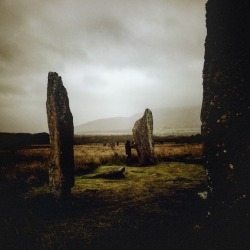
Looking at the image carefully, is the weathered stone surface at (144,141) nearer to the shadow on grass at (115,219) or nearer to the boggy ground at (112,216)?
the boggy ground at (112,216)

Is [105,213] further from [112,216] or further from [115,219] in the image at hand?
[115,219]

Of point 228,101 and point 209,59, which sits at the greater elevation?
point 209,59

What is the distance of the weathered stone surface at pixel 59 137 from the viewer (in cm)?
609

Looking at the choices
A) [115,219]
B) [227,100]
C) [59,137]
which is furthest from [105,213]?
[227,100]

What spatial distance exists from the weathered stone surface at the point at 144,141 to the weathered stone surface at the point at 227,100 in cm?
Answer: 909

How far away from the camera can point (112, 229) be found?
14.1 feet

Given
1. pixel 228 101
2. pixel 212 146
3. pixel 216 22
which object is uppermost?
pixel 216 22

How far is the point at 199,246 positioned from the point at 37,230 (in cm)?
246

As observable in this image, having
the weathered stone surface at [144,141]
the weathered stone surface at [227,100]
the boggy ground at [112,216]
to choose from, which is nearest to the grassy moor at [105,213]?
the boggy ground at [112,216]

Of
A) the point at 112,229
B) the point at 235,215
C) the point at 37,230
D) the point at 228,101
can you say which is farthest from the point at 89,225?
the point at 228,101

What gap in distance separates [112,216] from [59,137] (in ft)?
6.78

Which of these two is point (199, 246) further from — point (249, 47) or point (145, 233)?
point (249, 47)

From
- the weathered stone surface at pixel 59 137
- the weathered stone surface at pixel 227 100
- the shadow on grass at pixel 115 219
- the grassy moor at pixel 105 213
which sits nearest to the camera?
the weathered stone surface at pixel 227 100

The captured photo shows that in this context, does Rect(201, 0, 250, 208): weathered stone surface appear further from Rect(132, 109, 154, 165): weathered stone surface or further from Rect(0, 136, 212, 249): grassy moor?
Rect(132, 109, 154, 165): weathered stone surface
